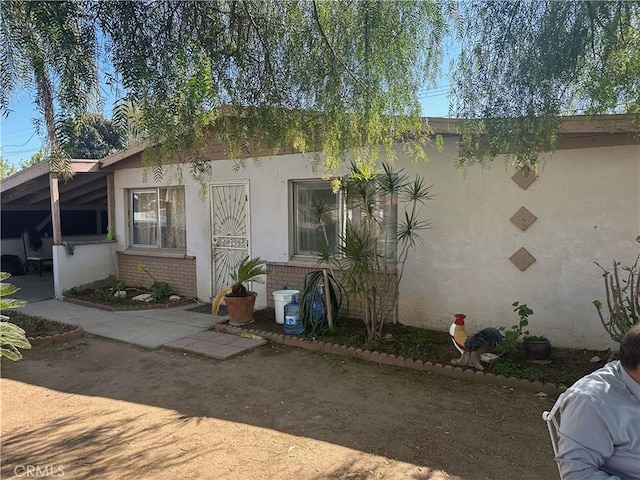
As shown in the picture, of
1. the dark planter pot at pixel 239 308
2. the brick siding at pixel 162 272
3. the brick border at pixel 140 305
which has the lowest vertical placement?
the brick border at pixel 140 305

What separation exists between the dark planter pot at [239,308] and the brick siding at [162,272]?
2.28 metres

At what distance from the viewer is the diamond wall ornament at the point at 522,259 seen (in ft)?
18.1

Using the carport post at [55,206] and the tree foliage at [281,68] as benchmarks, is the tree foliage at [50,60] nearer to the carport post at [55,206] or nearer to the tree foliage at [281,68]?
the tree foliage at [281,68]

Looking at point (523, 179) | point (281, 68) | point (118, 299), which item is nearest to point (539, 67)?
point (281, 68)

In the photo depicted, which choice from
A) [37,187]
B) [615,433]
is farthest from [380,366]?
[37,187]

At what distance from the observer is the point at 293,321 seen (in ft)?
20.9

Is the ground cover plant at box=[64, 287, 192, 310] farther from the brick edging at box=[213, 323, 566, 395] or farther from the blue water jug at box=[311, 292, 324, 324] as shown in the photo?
the blue water jug at box=[311, 292, 324, 324]

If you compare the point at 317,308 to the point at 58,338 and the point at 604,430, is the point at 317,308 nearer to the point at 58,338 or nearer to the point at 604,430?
the point at 58,338

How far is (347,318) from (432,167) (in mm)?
2746

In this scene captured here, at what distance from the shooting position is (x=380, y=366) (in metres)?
5.26

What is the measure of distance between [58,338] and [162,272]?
325 cm

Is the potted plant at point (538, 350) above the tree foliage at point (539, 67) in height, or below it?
below

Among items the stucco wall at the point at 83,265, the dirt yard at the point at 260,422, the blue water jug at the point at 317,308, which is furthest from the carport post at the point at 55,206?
the blue water jug at the point at 317,308

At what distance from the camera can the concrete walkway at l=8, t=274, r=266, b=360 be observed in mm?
6020
